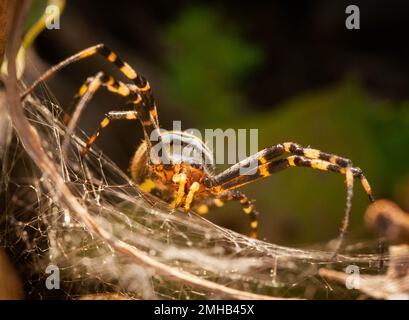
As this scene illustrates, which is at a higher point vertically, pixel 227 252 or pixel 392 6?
pixel 392 6

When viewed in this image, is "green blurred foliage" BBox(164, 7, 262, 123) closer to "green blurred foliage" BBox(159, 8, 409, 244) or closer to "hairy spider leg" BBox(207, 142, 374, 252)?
"green blurred foliage" BBox(159, 8, 409, 244)

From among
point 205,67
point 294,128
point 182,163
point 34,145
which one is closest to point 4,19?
point 34,145

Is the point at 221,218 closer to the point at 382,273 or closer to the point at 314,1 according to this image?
the point at 382,273

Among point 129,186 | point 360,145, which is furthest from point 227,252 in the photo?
point 360,145

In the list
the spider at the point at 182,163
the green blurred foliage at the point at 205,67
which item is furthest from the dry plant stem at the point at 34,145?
the green blurred foliage at the point at 205,67

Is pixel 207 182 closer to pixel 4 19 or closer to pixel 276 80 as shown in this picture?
pixel 4 19
